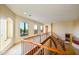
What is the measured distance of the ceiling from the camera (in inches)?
72.3

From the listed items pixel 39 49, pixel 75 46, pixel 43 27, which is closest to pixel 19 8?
pixel 43 27

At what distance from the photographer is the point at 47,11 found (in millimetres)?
1896

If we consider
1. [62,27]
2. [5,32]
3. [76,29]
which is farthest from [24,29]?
[76,29]

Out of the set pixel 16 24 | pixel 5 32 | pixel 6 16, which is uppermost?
pixel 6 16

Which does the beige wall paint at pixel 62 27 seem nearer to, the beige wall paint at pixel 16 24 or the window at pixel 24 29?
the beige wall paint at pixel 16 24

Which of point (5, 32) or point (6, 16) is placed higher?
point (6, 16)

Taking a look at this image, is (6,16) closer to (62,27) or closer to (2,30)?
(2,30)

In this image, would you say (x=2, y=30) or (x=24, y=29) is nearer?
(x=2, y=30)

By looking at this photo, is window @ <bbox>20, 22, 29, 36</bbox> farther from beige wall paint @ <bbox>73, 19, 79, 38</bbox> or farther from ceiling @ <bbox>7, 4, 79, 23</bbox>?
beige wall paint @ <bbox>73, 19, 79, 38</bbox>

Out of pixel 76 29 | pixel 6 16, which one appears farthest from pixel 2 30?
pixel 76 29

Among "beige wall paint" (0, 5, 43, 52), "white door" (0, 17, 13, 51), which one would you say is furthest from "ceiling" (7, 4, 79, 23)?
"white door" (0, 17, 13, 51)
